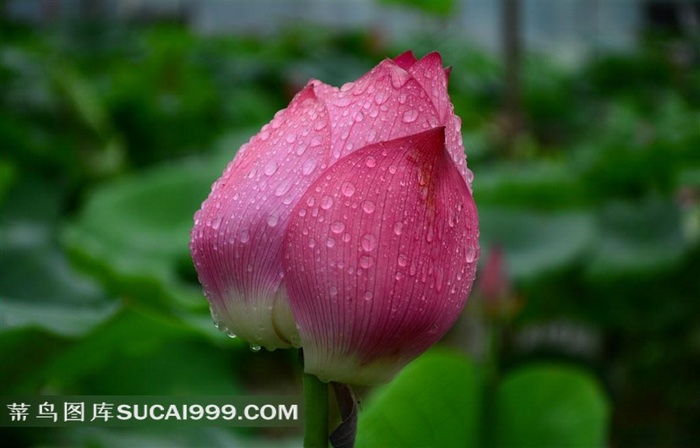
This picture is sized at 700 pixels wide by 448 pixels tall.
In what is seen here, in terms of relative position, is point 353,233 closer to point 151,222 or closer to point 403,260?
point 403,260

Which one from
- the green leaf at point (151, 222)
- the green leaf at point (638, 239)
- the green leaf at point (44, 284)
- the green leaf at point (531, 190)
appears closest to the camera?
the green leaf at point (44, 284)

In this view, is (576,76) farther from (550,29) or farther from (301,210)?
(550,29)

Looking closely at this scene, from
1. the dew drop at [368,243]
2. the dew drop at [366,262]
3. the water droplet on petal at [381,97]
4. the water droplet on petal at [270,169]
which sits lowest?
the dew drop at [366,262]

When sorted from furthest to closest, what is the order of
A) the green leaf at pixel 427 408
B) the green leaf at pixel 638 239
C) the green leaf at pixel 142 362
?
1. the green leaf at pixel 638 239
2. the green leaf at pixel 142 362
3. the green leaf at pixel 427 408

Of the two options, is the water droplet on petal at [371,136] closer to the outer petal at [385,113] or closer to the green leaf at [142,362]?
the outer petal at [385,113]

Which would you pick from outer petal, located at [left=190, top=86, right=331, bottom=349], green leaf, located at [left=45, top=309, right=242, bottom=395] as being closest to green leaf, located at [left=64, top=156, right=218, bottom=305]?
green leaf, located at [left=45, top=309, right=242, bottom=395]

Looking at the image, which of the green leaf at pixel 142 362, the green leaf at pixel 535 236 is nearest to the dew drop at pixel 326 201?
the green leaf at pixel 142 362

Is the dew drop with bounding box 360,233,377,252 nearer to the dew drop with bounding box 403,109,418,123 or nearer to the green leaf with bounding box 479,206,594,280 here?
the dew drop with bounding box 403,109,418,123

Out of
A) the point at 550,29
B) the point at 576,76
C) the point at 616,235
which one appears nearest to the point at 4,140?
the point at 616,235

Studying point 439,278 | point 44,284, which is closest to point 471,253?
point 439,278
